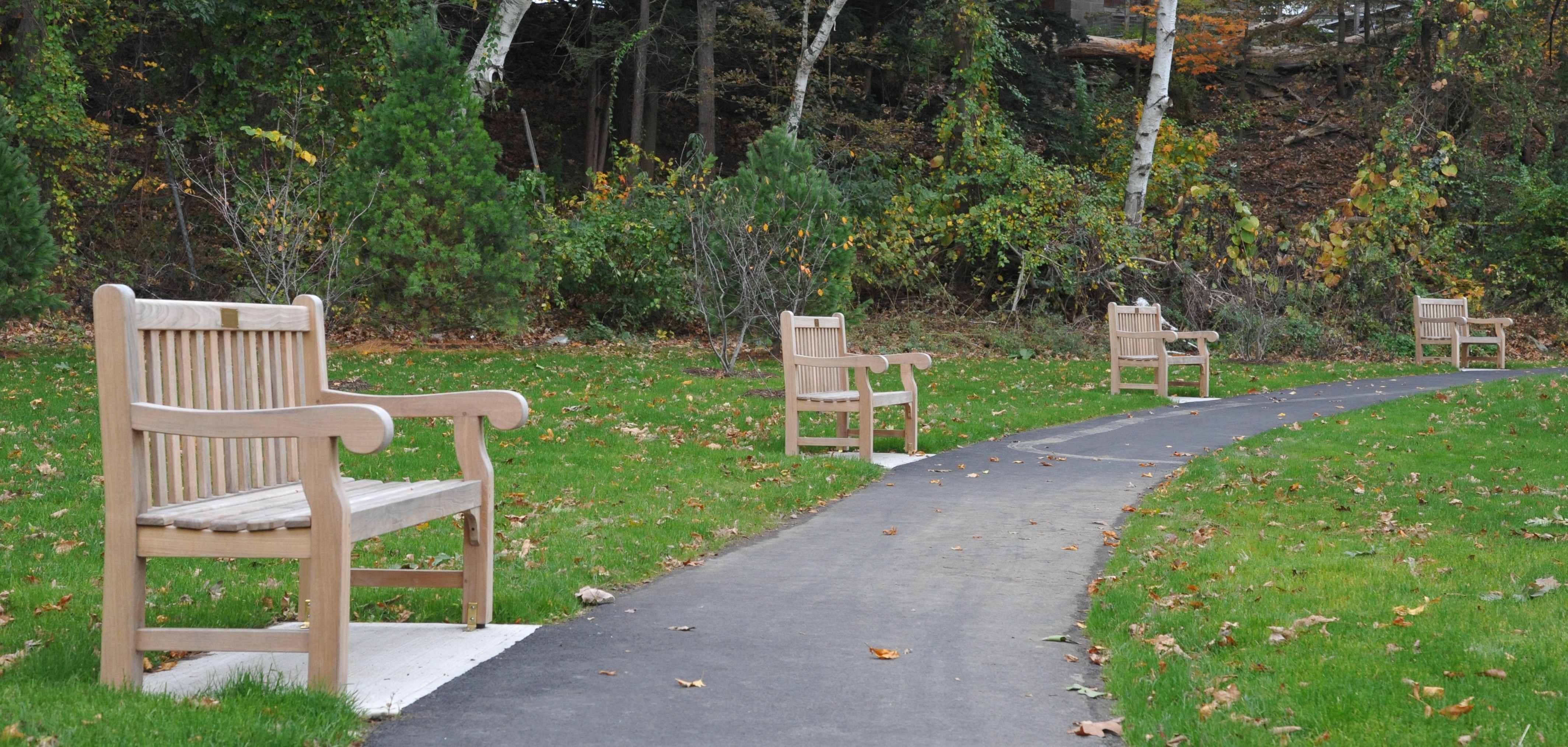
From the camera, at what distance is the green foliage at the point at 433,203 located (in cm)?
1694

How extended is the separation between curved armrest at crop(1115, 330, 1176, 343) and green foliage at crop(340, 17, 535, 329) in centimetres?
806

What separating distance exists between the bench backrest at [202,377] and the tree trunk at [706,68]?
799 inches

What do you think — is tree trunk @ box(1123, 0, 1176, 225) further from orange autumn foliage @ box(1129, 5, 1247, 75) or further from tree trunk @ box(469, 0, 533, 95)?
tree trunk @ box(469, 0, 533, 95)

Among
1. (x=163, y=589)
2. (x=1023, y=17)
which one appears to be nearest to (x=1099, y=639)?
(x=163, y=589)

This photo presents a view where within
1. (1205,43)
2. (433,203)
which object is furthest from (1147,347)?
(1205,43)

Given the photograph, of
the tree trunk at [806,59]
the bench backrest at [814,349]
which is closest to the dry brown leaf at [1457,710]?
the bench backrest at [814,349]

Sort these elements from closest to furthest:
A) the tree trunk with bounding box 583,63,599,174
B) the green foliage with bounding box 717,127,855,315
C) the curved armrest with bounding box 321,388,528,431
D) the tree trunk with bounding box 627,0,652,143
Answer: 1. the curved armrest with bounding box 321,388,528,431
2. the green foliage with bounding box 717,127,855,315
3. the tree trunk with bounding box 627,0,652,143
4. the tree trunk with bounding box 583,63,599,174

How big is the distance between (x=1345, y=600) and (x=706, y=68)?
69.1 feet

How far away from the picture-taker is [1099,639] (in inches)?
175

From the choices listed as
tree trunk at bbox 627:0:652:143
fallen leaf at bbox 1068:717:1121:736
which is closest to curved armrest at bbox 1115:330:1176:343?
fallen leaf at bbox 1068:717:1121:736

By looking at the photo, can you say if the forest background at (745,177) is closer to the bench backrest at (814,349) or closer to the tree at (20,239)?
the tree at (20,239)

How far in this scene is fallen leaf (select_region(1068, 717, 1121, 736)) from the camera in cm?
347

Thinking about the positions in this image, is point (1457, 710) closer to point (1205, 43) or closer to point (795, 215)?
point (795, 215)

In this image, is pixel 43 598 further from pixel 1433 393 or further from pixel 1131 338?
pixel 1433 393
